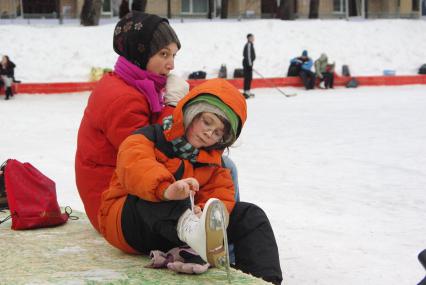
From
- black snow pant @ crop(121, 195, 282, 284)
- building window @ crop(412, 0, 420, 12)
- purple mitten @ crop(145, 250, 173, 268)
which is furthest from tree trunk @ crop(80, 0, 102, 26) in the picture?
purple mitten @ crop(145, 250, 173, 268)

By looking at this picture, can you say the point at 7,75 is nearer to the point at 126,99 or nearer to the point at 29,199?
the point at 29,199

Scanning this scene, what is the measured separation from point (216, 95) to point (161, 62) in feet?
2.81

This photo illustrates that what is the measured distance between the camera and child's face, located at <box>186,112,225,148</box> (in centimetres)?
304

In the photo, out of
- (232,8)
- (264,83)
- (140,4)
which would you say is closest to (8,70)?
(264,83)

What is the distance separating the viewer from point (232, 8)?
38750 millimetres

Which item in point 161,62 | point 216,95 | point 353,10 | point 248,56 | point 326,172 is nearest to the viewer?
point 216,95

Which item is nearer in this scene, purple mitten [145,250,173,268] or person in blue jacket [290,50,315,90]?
purple mitten [145,250,173,268]

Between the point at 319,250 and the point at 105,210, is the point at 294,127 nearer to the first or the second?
the point at 319,250

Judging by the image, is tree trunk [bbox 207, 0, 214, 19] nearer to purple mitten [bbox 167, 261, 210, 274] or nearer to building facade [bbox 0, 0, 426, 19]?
building facade [bbox 0, 0, 426, 19]

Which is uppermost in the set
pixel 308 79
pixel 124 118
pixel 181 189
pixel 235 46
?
pixel 124 118

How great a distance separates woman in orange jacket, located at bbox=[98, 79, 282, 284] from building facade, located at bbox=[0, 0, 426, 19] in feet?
99.0

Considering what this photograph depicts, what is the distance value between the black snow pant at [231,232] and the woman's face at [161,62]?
35.0 inches

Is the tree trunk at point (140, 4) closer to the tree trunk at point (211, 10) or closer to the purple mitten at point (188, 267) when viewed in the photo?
the tree trunk at point (211, 10)

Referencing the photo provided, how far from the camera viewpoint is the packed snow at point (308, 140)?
4.85 metres
